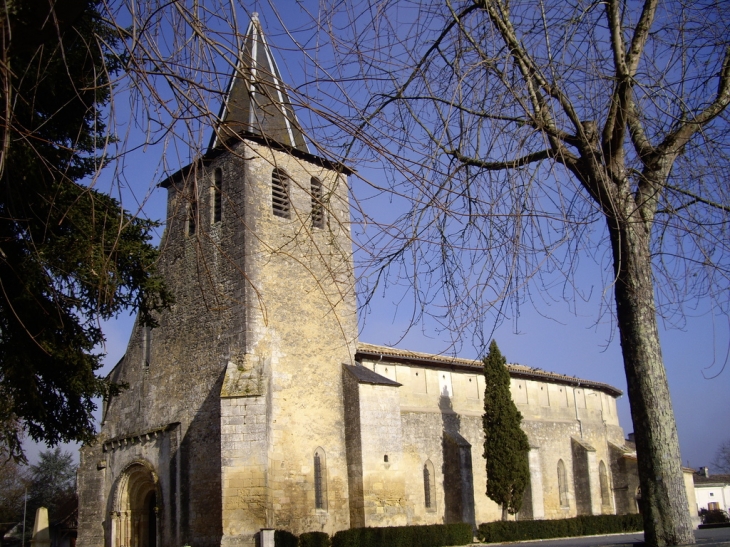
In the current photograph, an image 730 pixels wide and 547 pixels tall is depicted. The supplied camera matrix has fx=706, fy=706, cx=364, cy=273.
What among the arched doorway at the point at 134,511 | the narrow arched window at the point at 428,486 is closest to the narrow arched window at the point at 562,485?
the narrow arched window at the point at 428,486

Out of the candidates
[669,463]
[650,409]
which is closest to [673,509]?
[669,463]

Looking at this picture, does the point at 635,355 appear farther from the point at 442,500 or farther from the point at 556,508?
the point at 556,508

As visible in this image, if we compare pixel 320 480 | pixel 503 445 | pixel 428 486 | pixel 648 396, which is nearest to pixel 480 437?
pixel 503 445

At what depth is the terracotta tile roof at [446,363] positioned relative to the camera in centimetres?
2345

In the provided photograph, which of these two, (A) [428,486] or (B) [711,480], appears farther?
(B) [711,480]

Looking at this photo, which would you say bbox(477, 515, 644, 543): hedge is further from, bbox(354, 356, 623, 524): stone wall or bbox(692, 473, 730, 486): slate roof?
bbox(692, 473, 730, 486): slate roof

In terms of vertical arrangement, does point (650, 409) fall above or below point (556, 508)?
above

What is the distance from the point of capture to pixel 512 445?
24.3 m

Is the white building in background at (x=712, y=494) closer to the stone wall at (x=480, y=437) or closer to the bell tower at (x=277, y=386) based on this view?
the stone wall at (x=480, y=437)

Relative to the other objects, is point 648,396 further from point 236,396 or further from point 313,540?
point 236,396

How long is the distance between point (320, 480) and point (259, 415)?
2977 millimetres

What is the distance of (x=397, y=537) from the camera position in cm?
1841

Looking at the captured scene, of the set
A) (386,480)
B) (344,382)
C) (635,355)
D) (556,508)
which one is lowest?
(556,508)

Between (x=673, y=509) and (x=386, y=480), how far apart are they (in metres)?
15.0
